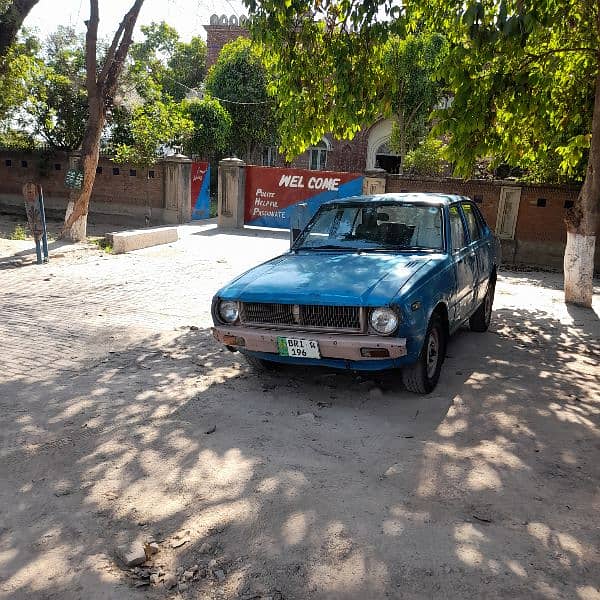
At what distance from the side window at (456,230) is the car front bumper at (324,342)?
5.83 feet

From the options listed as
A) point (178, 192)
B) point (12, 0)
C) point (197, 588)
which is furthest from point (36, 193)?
point (197, 588)

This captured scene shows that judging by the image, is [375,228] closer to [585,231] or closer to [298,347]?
[298,347]

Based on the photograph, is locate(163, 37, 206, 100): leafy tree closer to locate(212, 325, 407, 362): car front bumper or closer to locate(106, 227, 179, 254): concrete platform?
locate(106, 227, 179, 254): concrete platform

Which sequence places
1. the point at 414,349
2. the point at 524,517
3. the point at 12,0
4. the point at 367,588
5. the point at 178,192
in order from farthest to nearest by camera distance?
the point at 178,192 → the point at 12,0 → the point at 414,349 → the point at 524,517 → the point at 367,588

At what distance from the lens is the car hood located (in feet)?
15.1

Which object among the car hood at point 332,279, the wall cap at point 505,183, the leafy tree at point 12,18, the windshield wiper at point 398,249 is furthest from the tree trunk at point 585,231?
the leafy tree at point 12,18

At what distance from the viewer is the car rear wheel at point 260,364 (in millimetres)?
5523

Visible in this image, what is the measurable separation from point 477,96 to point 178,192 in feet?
40.2

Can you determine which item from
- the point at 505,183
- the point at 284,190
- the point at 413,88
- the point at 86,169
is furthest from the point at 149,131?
the point at 413,88

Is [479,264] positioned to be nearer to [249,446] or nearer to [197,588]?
[249,446]

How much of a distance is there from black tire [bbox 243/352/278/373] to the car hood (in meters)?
0.79

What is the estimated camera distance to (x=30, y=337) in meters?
6.55

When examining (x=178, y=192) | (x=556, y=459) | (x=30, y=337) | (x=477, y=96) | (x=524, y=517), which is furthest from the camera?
(x=178, y=192)

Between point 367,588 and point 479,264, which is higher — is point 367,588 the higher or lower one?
the lower one
